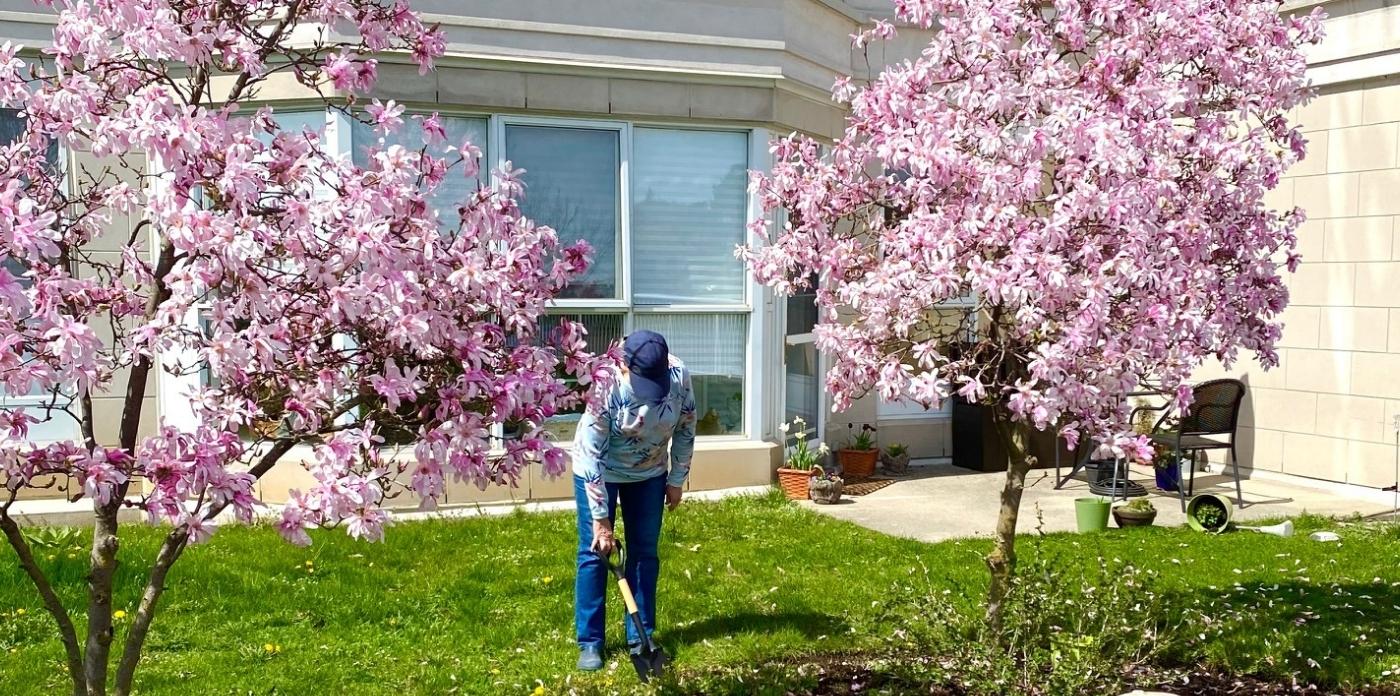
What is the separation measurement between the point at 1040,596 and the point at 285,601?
11.9 ft

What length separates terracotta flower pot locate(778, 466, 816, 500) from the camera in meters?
8.45

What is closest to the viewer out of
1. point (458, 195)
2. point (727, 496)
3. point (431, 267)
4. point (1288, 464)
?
point (431, 267)

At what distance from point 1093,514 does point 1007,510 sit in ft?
10.6

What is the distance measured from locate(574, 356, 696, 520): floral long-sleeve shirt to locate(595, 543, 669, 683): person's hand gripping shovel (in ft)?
0.85

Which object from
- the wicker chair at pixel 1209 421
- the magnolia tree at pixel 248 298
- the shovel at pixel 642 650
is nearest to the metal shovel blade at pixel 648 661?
the shovel at pixel 642 650

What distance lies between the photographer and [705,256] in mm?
8438

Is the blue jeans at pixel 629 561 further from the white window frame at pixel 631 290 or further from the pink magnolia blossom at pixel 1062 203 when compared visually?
the white window frame at pixel 631 290

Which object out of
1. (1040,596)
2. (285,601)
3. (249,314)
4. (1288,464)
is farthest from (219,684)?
(1288,464)

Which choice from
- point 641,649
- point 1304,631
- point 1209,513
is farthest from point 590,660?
point 1209,513

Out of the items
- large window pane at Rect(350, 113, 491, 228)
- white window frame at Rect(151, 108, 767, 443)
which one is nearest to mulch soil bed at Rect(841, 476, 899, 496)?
white window frame at Rect(151, 108, 767, 443)

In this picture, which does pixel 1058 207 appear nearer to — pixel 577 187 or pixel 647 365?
pixel 647 365

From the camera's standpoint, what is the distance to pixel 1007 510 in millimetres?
4375

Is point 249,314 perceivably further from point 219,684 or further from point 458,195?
point 458,195

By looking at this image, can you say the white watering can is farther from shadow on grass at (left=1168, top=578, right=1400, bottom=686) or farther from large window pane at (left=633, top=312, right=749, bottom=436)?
large window pane at (left=633, top=312, right=749, bottom=436)
